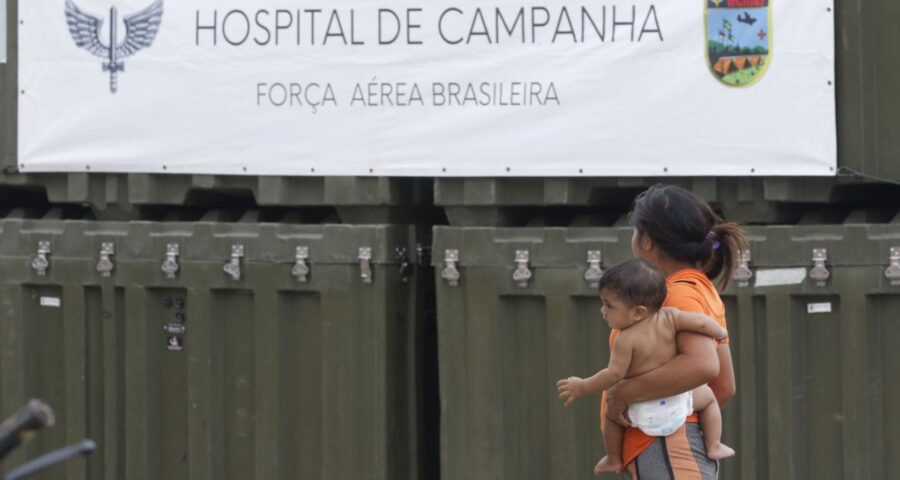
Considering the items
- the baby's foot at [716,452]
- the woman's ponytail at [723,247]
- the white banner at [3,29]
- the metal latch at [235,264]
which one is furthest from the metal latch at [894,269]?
the white banner at [3,29]

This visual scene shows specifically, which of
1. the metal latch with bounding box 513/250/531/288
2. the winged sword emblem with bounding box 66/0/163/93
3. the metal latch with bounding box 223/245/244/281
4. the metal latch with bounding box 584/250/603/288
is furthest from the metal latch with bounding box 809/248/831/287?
the winged sword emblem with bounding box 66/0/163/93

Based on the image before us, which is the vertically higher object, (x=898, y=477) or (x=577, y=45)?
(x=577, y=45)

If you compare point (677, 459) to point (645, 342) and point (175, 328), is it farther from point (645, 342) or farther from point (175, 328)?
point (175, 328)

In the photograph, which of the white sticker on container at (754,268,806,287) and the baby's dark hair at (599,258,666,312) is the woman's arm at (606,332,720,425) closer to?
the baby's dark hair at (599,258,666,312)

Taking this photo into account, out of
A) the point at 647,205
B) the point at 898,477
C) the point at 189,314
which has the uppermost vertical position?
the point at 647,205

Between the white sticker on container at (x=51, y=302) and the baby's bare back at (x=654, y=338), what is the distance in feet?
12.8

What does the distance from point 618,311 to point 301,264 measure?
274 cm

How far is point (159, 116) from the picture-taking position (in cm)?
658

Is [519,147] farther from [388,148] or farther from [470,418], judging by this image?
[470,418]

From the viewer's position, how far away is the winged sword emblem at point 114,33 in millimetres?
6586

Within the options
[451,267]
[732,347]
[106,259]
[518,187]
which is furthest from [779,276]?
[106,259]

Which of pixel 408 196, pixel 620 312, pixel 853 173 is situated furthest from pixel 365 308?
pixel 620 312

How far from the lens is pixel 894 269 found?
5.40 meters

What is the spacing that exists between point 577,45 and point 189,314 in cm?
220
